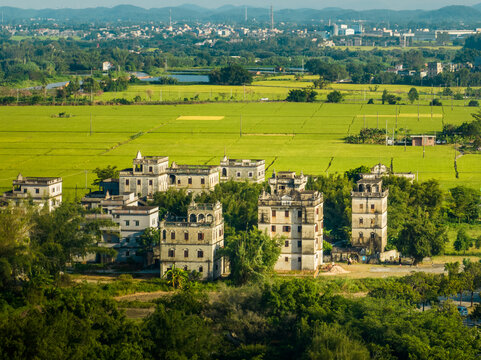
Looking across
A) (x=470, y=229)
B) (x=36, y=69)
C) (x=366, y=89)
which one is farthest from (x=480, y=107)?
(x=36, y=69)

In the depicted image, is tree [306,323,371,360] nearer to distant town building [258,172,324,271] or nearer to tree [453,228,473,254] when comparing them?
distant town building [258,172,324,271]

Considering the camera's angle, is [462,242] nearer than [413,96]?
Yes

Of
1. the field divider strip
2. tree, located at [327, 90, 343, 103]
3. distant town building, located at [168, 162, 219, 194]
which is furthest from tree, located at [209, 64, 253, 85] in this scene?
distant town building, located at [168, 162, 219, 194]

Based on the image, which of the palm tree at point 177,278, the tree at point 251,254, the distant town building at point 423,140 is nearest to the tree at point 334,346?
the tree at point 251,254

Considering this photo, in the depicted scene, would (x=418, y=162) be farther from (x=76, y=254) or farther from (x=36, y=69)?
(x=36, y=69)

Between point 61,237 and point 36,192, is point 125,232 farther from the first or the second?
point 36,192

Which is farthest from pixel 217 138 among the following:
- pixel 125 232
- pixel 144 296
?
pixel 144 296

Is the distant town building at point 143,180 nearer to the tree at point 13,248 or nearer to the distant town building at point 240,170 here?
the distant town building at point 240,170
